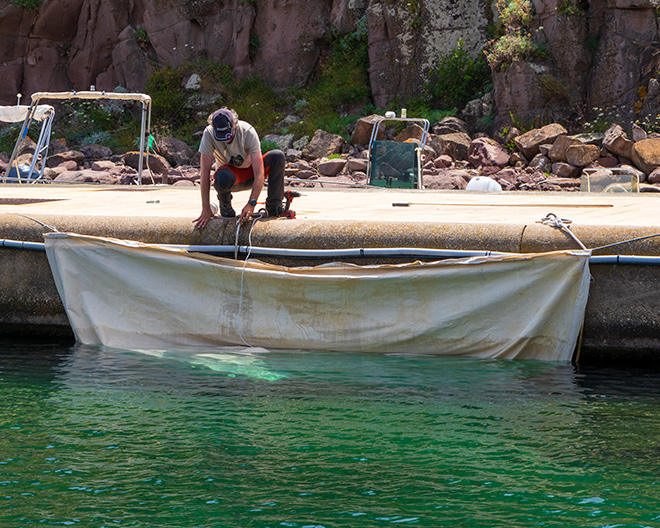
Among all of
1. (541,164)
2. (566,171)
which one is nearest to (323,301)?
(566,171)

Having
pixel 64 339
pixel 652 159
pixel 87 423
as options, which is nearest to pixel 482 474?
pixel 87 423

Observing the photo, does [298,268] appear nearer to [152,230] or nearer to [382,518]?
[152,230]

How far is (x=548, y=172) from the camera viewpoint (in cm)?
2284

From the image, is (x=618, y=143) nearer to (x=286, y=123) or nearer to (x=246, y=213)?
(x=286, y=123)

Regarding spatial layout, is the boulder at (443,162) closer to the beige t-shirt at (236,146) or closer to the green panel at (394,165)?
the green panel at (394,165)

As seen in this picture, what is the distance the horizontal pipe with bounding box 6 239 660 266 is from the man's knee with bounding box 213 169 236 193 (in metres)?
0.51

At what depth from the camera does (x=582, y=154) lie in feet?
72.4

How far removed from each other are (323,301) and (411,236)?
81cm

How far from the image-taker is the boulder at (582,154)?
22.0 m

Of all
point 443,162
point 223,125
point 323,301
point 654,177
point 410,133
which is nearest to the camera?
point 323,301

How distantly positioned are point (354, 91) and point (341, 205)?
2132 cm

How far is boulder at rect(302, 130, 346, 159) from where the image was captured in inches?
1045

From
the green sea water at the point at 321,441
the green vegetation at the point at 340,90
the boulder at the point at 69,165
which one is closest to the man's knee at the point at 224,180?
the green sea water at the point at 321,441

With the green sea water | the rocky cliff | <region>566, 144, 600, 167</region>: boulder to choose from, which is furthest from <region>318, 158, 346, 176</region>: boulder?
the green sea water
